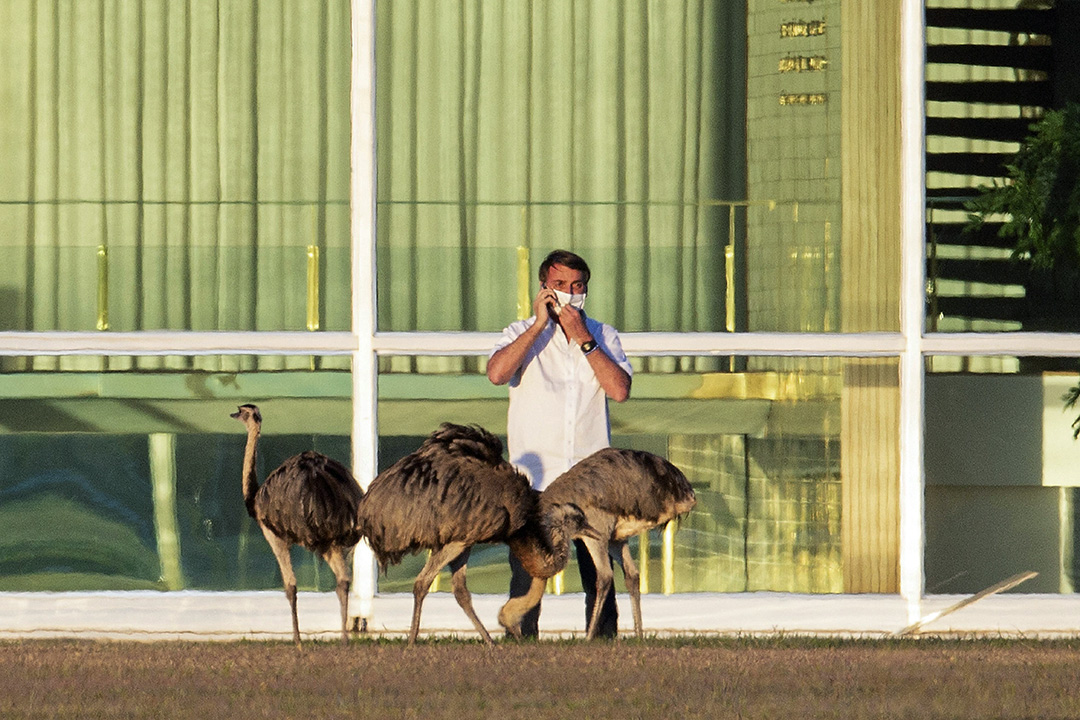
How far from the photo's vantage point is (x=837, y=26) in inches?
420

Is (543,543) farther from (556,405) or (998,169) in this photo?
(998,169)

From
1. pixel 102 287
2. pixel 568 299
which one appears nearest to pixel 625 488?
pixel 568 299

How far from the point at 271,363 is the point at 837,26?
142 inches

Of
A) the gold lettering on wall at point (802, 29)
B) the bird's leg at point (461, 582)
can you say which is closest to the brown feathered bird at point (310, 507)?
the bird's leg at point (461, 582)

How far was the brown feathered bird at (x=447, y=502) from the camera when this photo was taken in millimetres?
7406

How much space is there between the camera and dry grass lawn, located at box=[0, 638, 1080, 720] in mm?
5941

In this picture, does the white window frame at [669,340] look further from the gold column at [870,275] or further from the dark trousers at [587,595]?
the dark trousers at [587,595]

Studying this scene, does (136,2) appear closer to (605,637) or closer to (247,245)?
(247,245)

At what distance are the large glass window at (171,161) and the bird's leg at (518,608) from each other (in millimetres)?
3413

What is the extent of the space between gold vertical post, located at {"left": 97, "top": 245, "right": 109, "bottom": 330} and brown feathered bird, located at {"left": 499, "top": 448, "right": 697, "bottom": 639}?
3918mm

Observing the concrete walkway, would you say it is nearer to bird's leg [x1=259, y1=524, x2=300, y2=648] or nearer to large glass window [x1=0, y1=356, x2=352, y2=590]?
large glass window [x1=0, y1=356, x2=352, y2=590]

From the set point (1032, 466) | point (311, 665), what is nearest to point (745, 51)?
point (1032, 466)

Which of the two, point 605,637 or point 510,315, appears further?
point 510,315

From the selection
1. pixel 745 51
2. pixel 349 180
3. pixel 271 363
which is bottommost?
pixel 271 363
